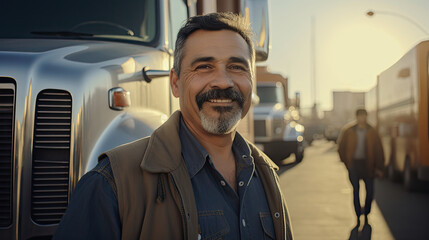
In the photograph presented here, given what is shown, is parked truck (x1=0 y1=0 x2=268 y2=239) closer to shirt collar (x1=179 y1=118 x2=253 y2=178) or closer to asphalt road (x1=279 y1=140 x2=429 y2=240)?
shirt collar (x1=179 y1=118 x2=253 y2=178)

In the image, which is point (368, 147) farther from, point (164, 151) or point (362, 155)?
point (164, 151)

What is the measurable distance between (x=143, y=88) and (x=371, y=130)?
5.13 meters

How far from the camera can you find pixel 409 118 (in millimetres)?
11742

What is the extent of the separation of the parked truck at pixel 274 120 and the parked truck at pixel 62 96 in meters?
14.6

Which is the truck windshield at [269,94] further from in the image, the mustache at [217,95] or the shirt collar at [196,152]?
the mustache at [217,95]

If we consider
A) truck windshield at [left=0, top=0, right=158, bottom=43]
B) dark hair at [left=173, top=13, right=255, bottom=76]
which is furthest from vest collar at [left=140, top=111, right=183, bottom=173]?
truck windshield at [left=0, top=0, right=158, bottom=43]

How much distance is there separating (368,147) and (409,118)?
15.0 feet

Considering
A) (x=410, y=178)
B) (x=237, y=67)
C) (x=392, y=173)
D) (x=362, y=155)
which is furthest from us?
(x=392, y=173)

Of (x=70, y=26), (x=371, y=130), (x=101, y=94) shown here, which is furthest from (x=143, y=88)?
(x=371, y=130)

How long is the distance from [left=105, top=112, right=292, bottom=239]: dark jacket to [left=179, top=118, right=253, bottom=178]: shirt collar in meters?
0.08

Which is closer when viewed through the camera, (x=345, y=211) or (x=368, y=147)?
(x=368, y=147)

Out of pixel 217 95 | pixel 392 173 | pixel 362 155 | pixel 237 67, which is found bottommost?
pixel 392 173

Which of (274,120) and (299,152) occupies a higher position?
(274,120)

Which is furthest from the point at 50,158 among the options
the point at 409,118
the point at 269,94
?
the point at 269,94
